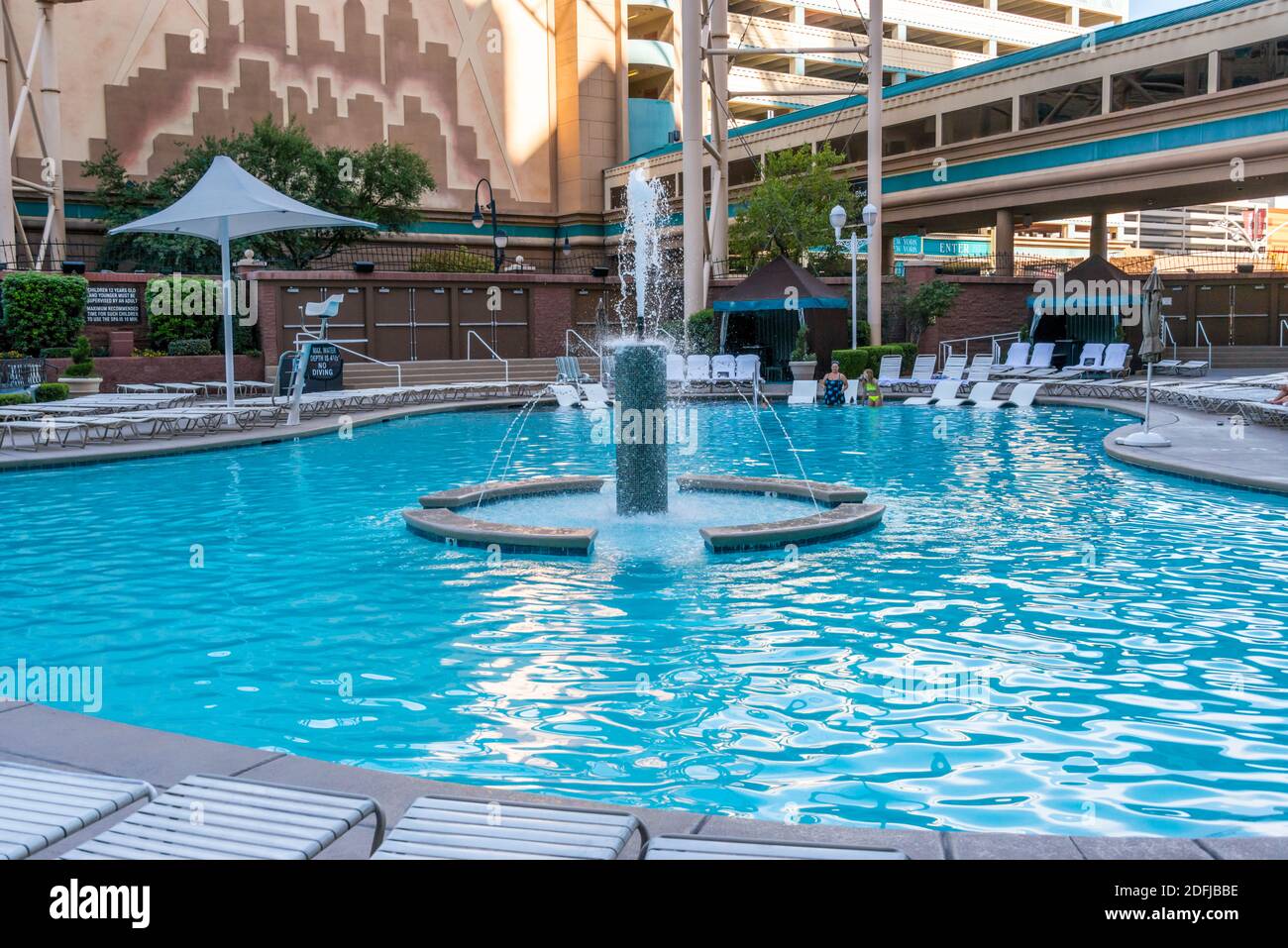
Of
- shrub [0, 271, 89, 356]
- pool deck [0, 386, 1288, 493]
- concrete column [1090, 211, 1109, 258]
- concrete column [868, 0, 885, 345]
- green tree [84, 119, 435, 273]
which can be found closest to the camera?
pool deck [0, 386, 1288, 493]

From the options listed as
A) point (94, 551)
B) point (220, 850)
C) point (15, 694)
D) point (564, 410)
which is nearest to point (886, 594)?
point (15, 694)

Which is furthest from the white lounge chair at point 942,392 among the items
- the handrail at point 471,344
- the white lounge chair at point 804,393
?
the handrail at point 471,344

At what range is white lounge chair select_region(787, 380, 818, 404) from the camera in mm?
24969

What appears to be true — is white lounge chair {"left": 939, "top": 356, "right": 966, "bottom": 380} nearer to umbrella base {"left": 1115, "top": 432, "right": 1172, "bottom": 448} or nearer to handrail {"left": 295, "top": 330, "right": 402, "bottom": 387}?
umbrella base {"left": 1115, "top": 432, "right": 1172, "bottom": 448}

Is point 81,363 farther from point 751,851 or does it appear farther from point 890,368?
point 751,851

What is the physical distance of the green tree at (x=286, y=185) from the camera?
36562mm

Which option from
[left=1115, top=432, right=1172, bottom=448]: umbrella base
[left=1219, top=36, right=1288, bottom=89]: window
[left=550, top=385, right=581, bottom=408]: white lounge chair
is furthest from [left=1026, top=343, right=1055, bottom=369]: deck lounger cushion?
[left=1115, top=432, right=1172, bottom=448]: umbrella base

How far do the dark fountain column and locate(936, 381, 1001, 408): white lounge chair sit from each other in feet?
46.4

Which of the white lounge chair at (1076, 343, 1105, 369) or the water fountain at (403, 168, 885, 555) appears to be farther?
the white lounge chair at (1076, 343, 1105, 369)

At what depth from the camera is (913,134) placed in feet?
160

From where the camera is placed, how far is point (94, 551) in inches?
398

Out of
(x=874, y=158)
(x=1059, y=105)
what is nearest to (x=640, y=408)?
(x=874, y=158)

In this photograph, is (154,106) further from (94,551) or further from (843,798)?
(843,798)

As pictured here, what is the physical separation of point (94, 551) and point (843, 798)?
7764 mm
